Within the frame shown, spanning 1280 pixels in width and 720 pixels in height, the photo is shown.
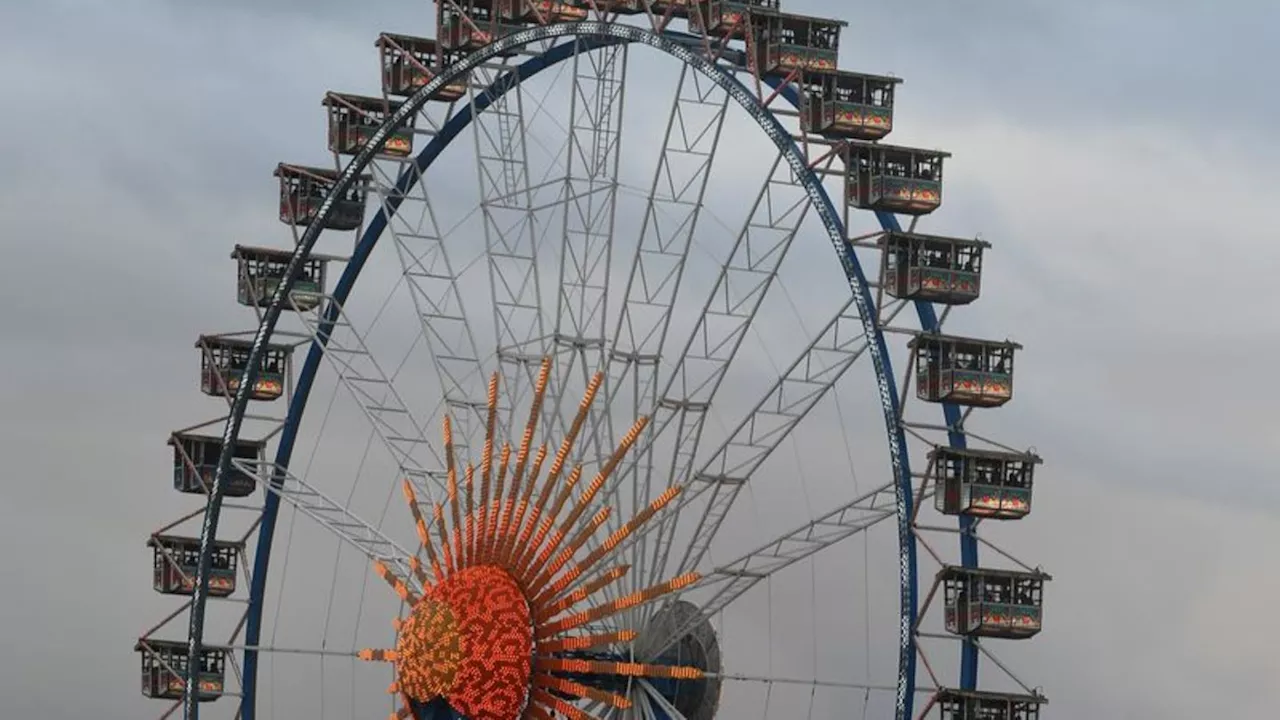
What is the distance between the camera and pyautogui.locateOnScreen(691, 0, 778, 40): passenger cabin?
75.7 m

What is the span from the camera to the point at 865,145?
74.0m

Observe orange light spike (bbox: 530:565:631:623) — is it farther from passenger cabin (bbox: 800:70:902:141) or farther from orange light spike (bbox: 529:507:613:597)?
passenger cabin (bbox: 800:70:902:141)

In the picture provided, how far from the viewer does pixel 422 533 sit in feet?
252

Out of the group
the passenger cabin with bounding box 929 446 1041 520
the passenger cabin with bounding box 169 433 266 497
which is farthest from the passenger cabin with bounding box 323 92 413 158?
the passenger cabin with bounding box 929 446 1041 520

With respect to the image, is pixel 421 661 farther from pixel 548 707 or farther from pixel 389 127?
pixel 389 127

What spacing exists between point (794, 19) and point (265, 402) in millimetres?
18861

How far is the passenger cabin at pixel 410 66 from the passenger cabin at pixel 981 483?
678 inches

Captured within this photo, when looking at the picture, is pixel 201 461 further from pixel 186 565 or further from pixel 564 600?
pixel 564 600

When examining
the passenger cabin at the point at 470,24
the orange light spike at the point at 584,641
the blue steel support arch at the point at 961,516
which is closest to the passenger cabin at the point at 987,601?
the blue steel support arch at the point at 961,516

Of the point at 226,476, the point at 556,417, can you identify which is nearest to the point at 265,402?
the point at 226,476

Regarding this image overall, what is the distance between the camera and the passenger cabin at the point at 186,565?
8806 cm

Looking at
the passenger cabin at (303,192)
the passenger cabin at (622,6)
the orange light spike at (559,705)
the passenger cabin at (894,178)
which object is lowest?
the orange light spike at (559,705)

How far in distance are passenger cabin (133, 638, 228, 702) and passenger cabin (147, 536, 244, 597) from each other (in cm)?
135

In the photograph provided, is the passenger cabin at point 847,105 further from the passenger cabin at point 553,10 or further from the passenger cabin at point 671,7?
the passenger cabin at point 553,10
